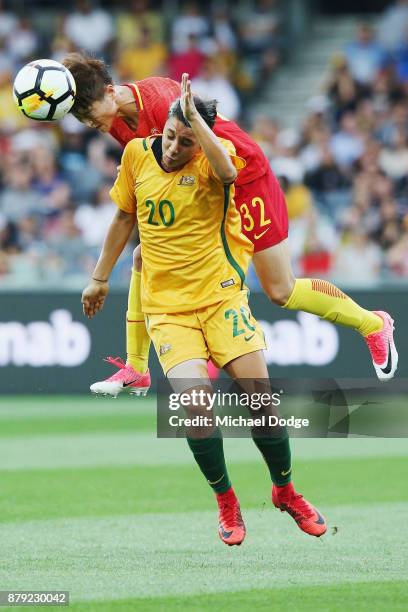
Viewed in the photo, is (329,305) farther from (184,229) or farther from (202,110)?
(202,110)

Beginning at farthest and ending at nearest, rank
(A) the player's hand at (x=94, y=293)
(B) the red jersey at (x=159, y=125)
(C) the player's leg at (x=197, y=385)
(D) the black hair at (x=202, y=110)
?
(B) the red jersey at (x=159, y=125) < (A) the player's hand at (x=94, y=293) < (C) the player's leg at (x=197, y=385) < (D) the black hair at (x=202, y=110)

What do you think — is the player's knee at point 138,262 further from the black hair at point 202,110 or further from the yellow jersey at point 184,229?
the black hair at point 202,110

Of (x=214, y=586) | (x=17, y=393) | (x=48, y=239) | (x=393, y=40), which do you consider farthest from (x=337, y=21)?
(x=214, y=586)

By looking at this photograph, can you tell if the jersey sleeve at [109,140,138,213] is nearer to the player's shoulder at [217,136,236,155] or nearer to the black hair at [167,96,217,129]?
the black hair at [167,96,217,129]

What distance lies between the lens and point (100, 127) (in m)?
7.60

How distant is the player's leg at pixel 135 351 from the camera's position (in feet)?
25.7

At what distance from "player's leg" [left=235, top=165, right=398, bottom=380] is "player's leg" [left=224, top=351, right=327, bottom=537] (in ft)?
2.93

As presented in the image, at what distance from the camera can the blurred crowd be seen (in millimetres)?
15453

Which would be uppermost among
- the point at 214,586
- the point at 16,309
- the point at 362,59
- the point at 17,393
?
the point at 362,59

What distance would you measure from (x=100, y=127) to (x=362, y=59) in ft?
40.7

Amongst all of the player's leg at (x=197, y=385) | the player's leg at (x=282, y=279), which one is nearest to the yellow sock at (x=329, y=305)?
the player's leg at (x=282, y=279)

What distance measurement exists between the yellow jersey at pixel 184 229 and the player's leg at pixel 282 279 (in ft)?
2.24

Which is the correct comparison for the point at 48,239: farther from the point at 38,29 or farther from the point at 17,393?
the point at 38,29

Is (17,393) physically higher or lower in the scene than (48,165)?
lower
